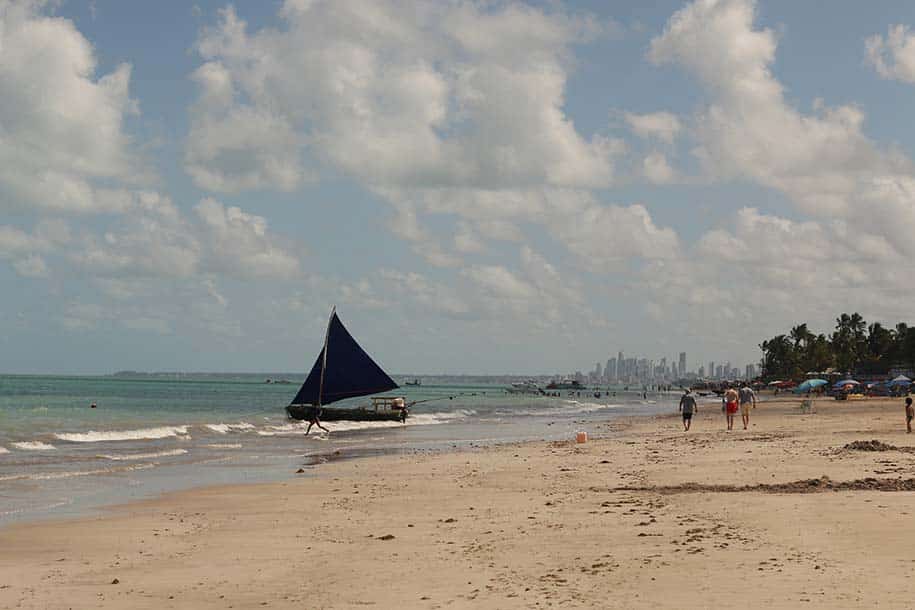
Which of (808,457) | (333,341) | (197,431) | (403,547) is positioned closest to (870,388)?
(333,341)

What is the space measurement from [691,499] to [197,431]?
35.6 metres

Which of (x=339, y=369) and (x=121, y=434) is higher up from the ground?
(x=339, y=369)

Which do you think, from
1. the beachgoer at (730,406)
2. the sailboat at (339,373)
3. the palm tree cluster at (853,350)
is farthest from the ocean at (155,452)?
the palm tree cluster at (853,350)

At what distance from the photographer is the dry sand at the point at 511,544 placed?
8.64 meters

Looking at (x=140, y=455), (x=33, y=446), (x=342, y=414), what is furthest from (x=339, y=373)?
(x=140, y=455)

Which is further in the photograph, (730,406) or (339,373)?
(339,373)

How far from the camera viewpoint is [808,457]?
20234 mm

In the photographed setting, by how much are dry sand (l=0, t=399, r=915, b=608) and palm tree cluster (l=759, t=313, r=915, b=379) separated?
121402 millimetres

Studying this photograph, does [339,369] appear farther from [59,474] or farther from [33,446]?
[59,474]

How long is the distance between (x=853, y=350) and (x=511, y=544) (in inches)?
6145

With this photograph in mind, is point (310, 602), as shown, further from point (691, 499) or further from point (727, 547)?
point (691, 499)

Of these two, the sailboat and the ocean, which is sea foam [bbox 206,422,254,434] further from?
the sailboat

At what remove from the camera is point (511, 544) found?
11258 mm

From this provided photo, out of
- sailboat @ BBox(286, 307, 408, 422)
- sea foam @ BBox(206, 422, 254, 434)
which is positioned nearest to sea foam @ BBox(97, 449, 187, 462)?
sea foam @ BBox(206, 422, 254, 434)
